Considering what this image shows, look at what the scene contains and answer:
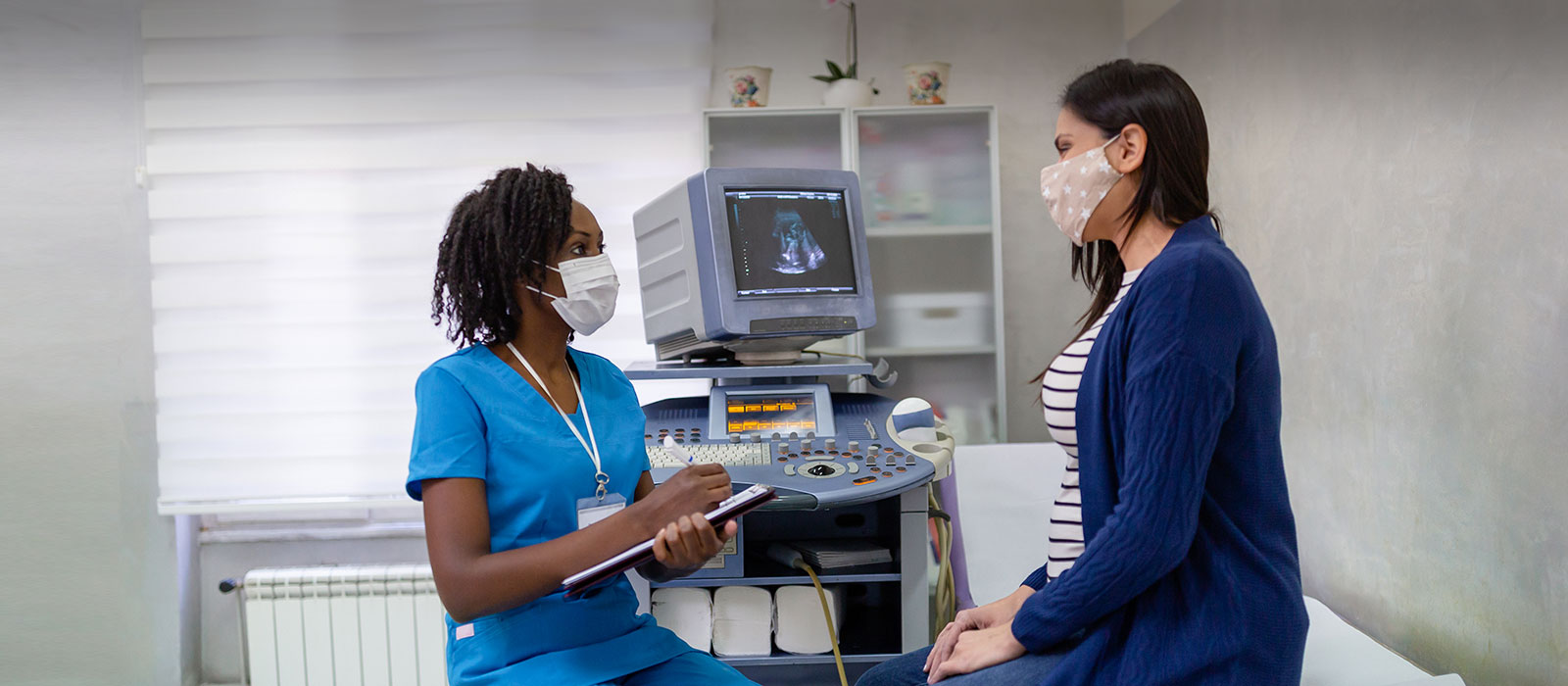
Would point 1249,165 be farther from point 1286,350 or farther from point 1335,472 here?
point 1335,472

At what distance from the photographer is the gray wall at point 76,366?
2342 mm

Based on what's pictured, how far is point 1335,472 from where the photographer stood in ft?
7.45

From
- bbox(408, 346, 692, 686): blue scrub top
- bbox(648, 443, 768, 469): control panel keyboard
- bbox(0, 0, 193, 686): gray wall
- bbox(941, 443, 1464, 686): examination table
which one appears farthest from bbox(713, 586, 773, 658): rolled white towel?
bbox(0, 0, 193, 686): gray wall

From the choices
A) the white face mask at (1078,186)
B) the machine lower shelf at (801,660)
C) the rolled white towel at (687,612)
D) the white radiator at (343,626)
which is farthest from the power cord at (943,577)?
the white radiator at (343,626)

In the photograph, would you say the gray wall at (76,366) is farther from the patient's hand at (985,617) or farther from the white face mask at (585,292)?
the patient's hand at (985,617)

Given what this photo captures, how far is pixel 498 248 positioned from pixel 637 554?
0.47 meters

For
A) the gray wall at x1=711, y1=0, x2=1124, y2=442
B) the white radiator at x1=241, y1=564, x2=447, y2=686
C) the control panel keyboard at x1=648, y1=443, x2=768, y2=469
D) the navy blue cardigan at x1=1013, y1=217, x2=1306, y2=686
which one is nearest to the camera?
the navy blue cardigan at x1=1013, y1=217, x2=1306, y2=686

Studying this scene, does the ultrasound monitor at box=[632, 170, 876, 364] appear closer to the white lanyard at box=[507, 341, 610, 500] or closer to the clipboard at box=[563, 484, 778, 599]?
the white lanyard at box=[507, 341, 610, 500]

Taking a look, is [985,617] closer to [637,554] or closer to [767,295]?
[637,554]

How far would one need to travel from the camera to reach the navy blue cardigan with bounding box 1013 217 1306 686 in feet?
3.39

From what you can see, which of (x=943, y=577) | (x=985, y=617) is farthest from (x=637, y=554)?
(x=943, y=577)

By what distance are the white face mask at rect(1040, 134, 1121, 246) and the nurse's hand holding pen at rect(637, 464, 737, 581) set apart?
0.58 meters

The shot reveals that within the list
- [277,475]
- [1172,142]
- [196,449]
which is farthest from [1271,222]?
[196,449]

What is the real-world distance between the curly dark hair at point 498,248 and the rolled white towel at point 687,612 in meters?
0.88
